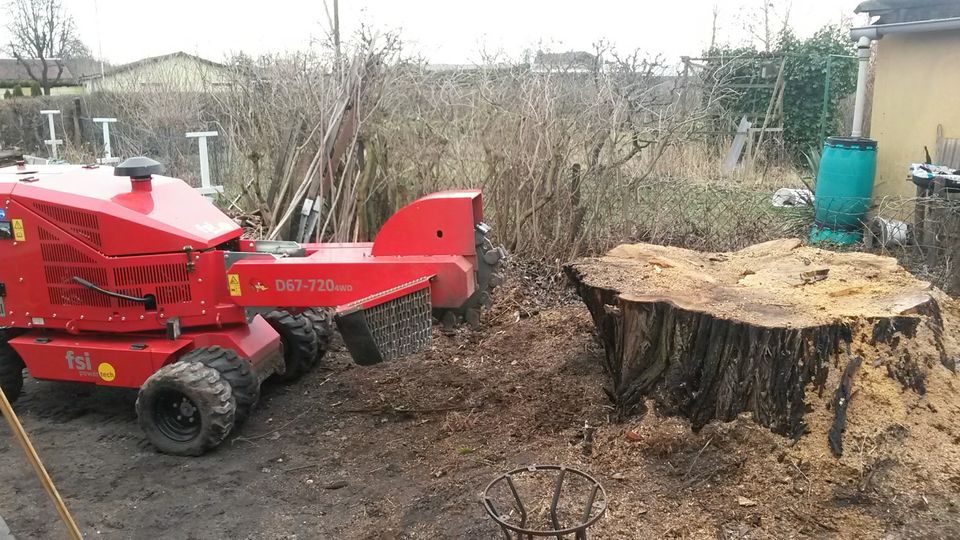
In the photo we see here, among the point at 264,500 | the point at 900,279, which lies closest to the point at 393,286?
the point at 264,500

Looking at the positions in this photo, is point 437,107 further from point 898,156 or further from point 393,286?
point 898,156

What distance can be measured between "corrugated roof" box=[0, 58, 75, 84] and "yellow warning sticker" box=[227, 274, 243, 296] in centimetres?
2901

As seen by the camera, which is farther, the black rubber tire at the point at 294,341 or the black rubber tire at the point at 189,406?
the black rubber tire at the point at 294,341

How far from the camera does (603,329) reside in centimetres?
393

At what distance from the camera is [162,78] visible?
16594 mm

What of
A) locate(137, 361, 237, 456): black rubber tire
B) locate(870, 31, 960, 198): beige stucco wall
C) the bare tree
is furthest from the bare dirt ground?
the bare tree

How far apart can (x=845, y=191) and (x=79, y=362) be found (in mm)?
7606

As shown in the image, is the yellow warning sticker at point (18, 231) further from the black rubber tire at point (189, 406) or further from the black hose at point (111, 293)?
the black rubber tire at point (189, 406)

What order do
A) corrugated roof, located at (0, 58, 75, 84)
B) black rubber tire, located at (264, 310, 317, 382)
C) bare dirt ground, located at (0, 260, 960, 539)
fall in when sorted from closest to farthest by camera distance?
bare dirt ground, located at (0, 260, 960, 539), black rubber tire, located at (264, 310, 317, 382), corrugated roof, located at (0, 58, 75, 84)

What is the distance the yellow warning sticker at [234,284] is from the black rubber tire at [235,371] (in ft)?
1.14

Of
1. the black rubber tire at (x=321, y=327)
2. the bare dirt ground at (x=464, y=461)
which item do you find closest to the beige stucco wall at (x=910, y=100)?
the bare dirt ground at (x=464, y=461)

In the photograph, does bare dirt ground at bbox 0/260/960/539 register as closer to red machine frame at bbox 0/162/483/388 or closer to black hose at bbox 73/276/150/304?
red machine frame at bbox 0/162/483/388

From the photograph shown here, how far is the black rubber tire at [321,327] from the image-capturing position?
17.7ft

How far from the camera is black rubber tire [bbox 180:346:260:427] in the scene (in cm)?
418
